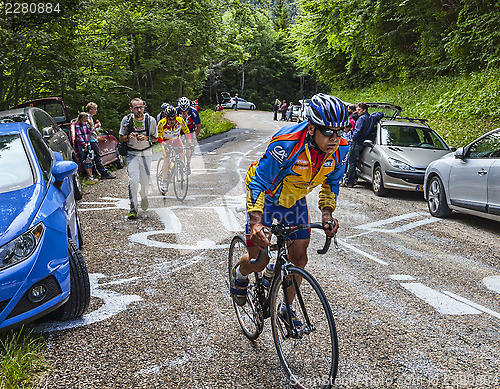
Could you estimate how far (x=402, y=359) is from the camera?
3.79 meters

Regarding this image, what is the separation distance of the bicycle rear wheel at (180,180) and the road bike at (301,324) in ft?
23.4

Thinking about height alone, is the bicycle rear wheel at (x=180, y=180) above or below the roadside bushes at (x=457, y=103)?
below

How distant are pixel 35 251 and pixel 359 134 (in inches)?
399

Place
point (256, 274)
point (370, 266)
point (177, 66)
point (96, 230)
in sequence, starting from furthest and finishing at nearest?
point (177, 66)
point (96, 230)
point (370, 266)
point (256, 274)

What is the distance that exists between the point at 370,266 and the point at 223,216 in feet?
11.6

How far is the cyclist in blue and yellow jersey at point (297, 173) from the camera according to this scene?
10.3 feet

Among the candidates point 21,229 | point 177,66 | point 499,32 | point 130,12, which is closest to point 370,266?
point 21,229

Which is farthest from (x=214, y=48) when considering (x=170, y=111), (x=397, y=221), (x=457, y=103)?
(x=397, y=221)

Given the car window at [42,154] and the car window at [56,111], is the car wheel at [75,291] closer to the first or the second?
the car window at [42,154]

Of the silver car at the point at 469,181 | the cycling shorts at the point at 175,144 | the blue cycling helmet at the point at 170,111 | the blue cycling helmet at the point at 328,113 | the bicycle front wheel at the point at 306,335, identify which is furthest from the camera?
the cycling shorts at the point at 175,144

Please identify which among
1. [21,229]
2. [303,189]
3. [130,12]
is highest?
[130,12]

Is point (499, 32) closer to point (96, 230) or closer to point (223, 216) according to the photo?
point (223, 216)

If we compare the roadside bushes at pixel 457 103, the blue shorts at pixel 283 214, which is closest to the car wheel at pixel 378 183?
the roadside bushes at pixel 457 103

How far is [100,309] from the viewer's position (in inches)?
186
